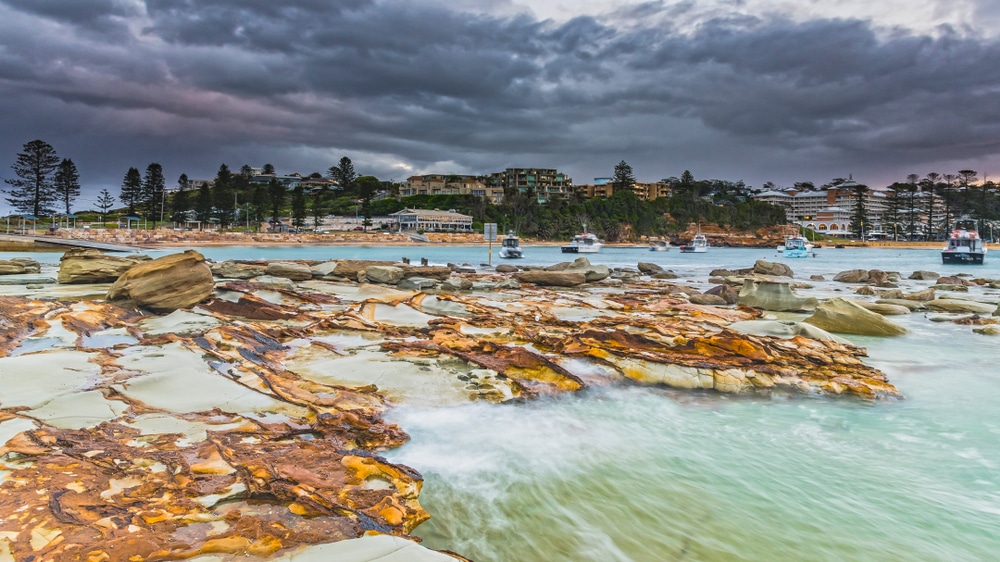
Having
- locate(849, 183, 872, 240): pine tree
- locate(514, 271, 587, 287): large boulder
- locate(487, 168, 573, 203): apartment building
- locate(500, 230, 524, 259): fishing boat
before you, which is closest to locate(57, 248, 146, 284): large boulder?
locate(514, 271, 587, 287): large boulder

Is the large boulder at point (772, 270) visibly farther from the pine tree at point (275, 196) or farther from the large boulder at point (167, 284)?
the pine tree at point (275, 196)

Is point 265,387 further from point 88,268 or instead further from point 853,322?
point 88,268

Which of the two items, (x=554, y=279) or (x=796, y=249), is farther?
(x=796, y=249)

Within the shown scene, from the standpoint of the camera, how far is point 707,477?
5.85 m

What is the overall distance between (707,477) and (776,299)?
51.2ft

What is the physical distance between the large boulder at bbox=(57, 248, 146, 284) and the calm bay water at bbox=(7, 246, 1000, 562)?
17222 mm

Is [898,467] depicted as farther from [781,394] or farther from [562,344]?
[562,344]

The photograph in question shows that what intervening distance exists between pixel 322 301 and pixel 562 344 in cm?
921

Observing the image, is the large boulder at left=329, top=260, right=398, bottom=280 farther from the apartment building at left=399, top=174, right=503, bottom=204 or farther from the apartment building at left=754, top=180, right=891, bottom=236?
the apartment building at left=754, top=180, right=891, bottom=236

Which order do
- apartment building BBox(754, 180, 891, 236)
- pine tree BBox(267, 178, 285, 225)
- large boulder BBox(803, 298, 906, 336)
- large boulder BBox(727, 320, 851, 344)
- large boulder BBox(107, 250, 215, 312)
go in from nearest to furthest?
large boulder BBox(727, 320, 851, 344), large boulder BBox(107, 250, 215, 312), large boulder BBox(803, 298, 906, 336), pine tree BBox(267, 178, 285, 225), apartment building BBox(754, 180, 891, 236)

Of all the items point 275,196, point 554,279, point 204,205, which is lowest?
point 554,279

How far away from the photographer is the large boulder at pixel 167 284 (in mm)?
12641

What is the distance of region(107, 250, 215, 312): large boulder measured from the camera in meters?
12.6

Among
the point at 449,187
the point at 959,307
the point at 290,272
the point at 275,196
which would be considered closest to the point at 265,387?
the point at 290,272
